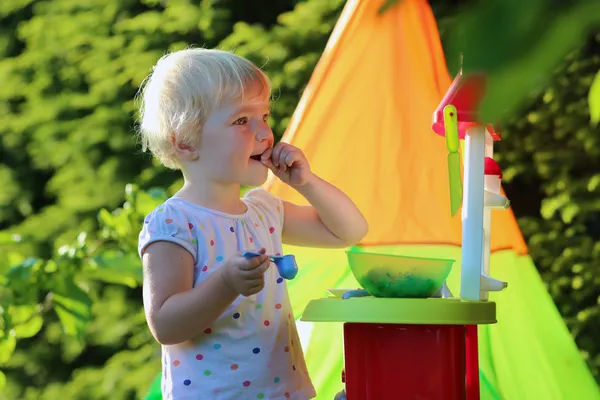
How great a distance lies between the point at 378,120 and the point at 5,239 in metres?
1.51

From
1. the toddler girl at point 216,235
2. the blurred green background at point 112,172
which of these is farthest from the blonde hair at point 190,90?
the blurred green background at point 112,172

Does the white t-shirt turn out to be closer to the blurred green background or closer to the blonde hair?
the blonde hair

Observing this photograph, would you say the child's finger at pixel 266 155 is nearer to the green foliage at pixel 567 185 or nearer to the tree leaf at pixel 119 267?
the tree leaf at pixel 119 267

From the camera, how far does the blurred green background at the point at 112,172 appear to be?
2982mm

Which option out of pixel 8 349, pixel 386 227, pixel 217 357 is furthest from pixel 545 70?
pixel 8 349

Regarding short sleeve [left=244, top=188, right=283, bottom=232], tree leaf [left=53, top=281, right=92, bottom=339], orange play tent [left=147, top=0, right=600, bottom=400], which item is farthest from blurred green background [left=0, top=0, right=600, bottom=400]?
short sleeve [left=244, top=188, right=283, bottom=232]

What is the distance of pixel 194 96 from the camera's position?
1527 millimetres

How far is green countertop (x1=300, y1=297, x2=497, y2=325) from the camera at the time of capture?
1.31 m

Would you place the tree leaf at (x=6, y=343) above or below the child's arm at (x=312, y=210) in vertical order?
below

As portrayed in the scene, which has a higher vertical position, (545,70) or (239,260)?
(545,70)

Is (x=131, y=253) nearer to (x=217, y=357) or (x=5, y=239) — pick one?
(x=5, y=239)

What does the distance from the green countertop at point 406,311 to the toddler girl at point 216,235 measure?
16 centimetres

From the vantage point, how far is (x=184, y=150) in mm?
1562

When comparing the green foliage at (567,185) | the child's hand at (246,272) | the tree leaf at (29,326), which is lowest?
the tree leaf at (29,326)
